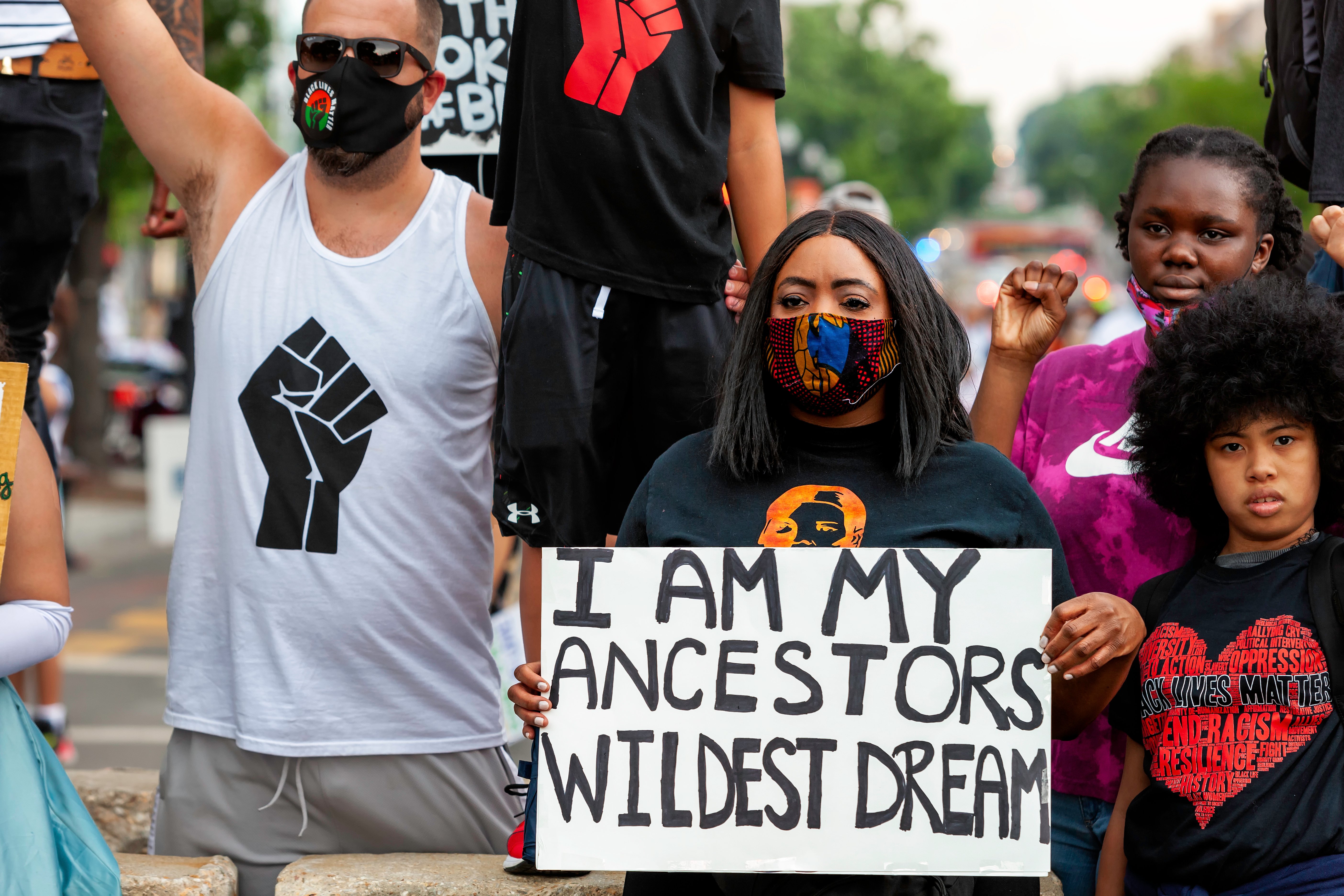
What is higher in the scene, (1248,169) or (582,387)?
(1248,169)

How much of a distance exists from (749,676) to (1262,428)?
1.13 meters

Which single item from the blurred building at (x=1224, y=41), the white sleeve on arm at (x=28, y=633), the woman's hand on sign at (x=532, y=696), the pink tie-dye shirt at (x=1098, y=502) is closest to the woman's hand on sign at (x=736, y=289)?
the pink tie-dye shirt at (x=1098, y=502)

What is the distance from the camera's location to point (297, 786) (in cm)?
328

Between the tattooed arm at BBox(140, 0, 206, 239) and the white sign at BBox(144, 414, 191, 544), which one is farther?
the white sign at BBox(144, 414, 191, 544)

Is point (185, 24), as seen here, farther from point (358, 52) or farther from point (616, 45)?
point (616, 45)

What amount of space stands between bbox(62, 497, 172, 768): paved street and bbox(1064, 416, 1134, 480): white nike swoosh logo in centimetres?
401

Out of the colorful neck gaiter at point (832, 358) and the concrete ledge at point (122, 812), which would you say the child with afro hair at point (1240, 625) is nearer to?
the colorful neck gaiter at point (832, 358)

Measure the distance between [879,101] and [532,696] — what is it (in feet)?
221

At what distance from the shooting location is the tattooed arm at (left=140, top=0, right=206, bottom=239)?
3781mm

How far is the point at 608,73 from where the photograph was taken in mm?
2998

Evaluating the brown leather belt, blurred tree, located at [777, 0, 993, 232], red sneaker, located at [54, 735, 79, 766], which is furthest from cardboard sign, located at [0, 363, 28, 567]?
blurred tree, located at [777, 0, 993, 232]

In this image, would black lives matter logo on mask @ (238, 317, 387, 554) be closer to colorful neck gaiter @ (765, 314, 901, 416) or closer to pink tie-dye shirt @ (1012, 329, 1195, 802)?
colorful neck gaiter @ (765, 314, 901, 416)

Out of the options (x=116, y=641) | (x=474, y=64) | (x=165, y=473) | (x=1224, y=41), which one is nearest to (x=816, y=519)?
(x=474, y=64)

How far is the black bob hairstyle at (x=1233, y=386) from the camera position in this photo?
2662 mm
